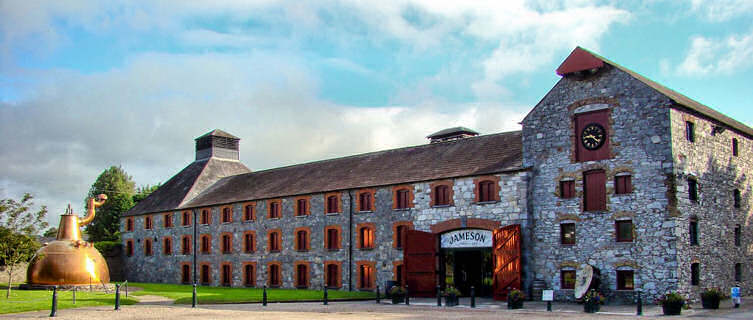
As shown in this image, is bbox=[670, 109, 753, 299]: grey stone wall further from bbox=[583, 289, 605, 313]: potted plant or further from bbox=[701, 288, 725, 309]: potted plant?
bbox=[583, 289, 605, 313]: potted plant

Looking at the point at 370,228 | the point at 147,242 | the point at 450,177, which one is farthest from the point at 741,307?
the point at 147,242

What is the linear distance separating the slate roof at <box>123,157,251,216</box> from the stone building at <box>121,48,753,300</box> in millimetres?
12427

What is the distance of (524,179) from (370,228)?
977 centimetres

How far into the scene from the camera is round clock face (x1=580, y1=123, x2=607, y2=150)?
29.9 metres

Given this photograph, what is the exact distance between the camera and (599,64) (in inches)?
1174

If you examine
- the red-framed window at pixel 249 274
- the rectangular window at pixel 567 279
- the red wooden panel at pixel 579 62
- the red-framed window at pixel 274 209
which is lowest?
the red-framed window at pixel 249 274

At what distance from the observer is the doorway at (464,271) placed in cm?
3391

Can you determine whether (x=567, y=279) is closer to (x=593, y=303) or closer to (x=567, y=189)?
(x=567, y=189)

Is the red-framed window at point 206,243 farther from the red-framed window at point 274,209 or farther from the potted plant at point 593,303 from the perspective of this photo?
the potted plant at point 593,303

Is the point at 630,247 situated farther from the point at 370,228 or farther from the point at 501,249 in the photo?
the point at 370,228

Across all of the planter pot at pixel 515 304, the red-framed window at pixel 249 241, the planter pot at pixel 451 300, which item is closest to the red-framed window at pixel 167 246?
the red-framed window at pixel 249 241

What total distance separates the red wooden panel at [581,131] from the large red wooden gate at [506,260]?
408cm

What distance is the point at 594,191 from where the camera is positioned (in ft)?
98.0

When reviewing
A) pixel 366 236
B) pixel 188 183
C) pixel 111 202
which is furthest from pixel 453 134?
pixel 111 202
